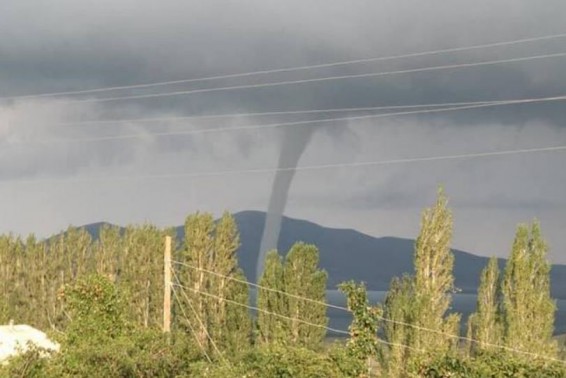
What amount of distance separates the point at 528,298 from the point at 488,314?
3078 millimetres

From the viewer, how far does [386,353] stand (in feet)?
154

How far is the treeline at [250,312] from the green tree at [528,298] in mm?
56

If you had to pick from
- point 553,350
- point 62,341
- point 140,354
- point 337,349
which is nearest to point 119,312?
point 62,341

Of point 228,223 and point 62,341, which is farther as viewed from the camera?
point 228,223

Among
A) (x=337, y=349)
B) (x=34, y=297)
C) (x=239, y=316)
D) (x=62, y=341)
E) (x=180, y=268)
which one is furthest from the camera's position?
(x=34, y=297)

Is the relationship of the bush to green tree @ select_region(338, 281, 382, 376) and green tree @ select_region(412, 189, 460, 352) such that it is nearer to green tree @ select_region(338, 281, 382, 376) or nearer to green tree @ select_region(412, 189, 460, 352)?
green tree @ select_region(338, 281, 382, 376)

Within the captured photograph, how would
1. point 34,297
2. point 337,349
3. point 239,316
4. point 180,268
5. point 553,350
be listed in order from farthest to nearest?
point 34,297 → point 180,268 → point 239,316 → point 553,350 → point 337,349

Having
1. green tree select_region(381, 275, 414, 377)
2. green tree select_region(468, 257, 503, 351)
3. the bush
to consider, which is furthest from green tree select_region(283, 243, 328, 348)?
the bush

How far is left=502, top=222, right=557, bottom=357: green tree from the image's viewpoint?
4434 cm

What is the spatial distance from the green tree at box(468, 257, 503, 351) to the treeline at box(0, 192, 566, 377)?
0.08m

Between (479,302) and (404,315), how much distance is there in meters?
4.91

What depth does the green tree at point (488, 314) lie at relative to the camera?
155ft

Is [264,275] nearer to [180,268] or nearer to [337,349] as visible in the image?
[180,268]

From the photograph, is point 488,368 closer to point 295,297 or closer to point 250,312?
point 295,297
